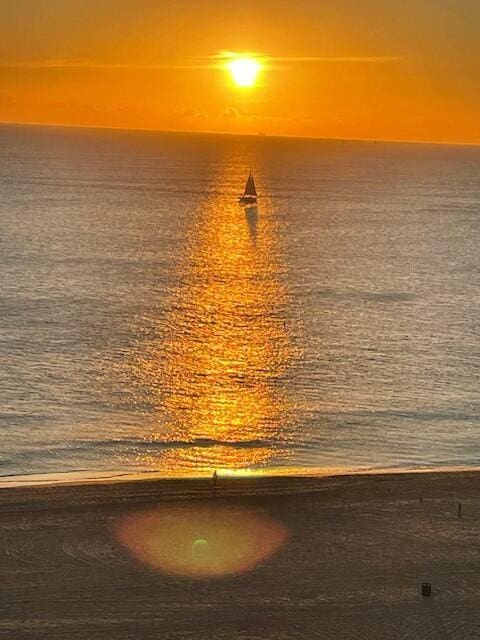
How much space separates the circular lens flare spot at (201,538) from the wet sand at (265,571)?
24 cm

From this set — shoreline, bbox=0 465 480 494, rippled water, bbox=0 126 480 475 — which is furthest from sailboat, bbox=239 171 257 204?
shoreline, bbox=0 465 480 494

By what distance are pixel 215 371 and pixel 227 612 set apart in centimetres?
3175

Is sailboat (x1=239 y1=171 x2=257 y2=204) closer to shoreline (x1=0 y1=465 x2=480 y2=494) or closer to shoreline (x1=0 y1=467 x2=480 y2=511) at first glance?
shoreline (x1=0 y1=465 x2=480 y2=494)

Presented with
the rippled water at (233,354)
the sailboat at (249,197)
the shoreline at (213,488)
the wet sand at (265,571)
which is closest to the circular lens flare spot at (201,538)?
the wet sand at (265,571)

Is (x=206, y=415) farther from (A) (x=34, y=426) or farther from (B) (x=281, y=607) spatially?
(B) (x=281, y=607)

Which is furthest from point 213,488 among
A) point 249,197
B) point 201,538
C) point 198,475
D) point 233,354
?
point 249,197

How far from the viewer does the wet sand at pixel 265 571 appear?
1873cm

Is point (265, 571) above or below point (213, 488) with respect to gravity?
below

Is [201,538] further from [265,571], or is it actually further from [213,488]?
[213,488]

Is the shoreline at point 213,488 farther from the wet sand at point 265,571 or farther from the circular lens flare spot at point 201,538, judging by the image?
the circular lens flare spot at point 201,538

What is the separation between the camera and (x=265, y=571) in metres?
21.0

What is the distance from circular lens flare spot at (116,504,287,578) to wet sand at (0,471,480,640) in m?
0.24

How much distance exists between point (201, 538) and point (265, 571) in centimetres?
206

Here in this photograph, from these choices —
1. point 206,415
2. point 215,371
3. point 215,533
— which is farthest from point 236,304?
point 215,533
